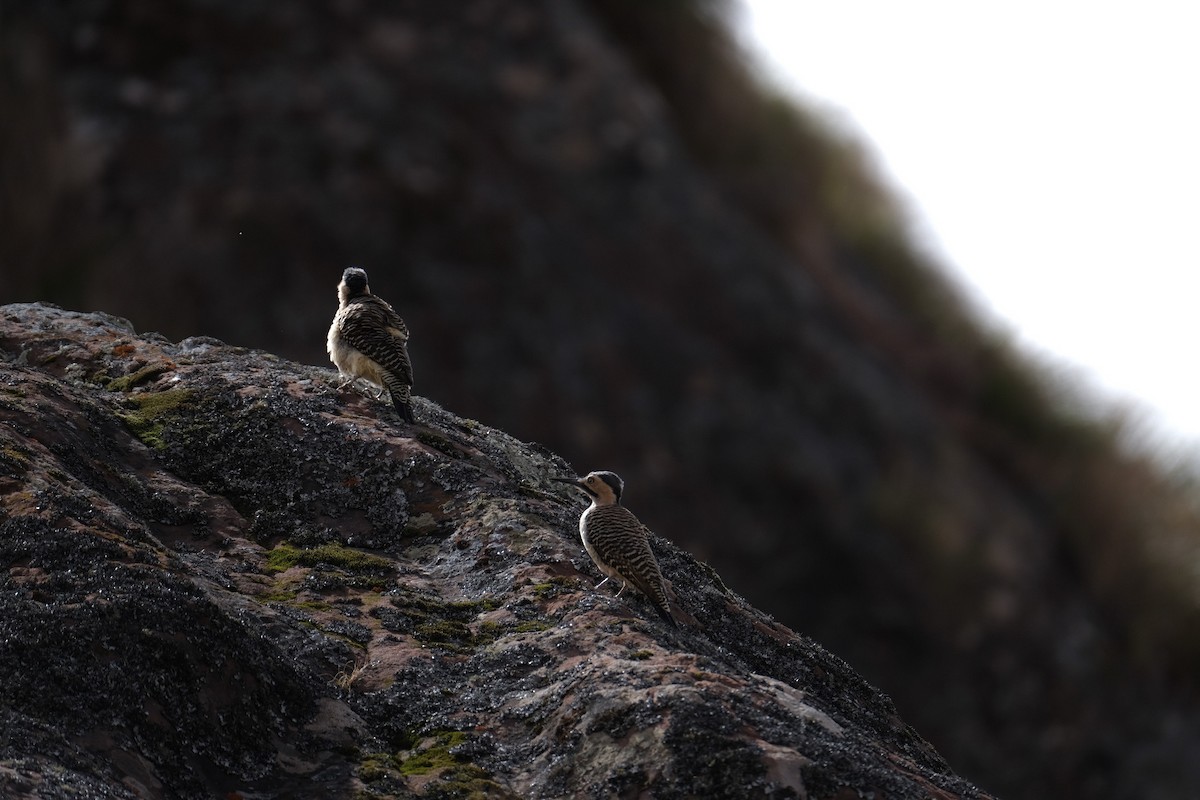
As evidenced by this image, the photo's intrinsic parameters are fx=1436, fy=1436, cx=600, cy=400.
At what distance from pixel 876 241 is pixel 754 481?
711 cm

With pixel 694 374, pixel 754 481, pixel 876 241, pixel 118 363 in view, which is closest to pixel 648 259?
pixel 694 374

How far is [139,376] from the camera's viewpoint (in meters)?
7.01

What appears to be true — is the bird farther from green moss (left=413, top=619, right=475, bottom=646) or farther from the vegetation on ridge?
the vegetation on ridge

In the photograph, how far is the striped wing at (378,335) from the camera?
24.4ft

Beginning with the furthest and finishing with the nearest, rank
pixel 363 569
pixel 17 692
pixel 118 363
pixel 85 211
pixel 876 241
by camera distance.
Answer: pixel 876 241 → pixel 85 211 → pixel 118 363 → pixel 363 569 → pixel 17 692

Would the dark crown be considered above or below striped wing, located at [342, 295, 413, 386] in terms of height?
above

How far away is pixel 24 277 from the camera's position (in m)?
18.8

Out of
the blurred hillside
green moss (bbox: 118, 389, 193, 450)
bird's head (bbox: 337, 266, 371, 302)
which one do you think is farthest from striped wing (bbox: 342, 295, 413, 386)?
the blurred hillside

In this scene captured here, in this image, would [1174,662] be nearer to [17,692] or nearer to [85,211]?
[85,211]

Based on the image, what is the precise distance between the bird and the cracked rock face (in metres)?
0.08

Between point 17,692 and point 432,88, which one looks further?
point 432,88

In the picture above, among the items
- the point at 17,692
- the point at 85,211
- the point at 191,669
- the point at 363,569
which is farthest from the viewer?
the point at 85,211

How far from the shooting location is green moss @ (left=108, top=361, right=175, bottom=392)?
272 inches

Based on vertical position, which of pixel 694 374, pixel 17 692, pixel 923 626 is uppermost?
pixel 694 374
